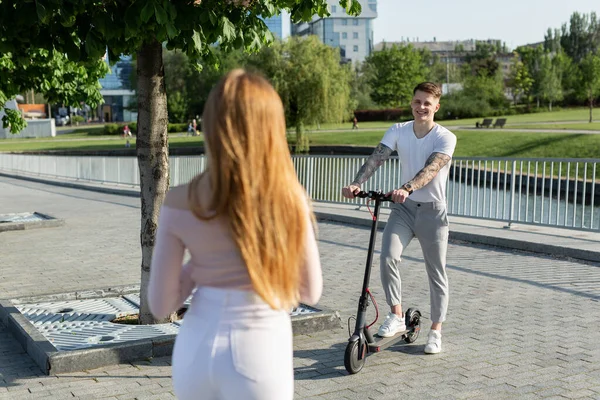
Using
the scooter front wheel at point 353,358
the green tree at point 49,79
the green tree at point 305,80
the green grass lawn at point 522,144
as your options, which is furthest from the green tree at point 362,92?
the scooter front wheel at point 353,358

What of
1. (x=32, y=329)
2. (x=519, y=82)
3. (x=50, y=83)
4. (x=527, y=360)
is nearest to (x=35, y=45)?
(x=32, y=329)

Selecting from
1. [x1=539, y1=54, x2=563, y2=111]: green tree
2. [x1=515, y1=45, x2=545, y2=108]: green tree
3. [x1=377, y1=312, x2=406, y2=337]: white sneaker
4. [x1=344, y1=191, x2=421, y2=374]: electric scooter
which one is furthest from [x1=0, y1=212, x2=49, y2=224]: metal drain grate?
[x1=515, y1=45, x2=545, y2=108]: green tree

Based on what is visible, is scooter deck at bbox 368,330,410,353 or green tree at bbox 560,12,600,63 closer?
scooter deck at bbox 368,330,410,353

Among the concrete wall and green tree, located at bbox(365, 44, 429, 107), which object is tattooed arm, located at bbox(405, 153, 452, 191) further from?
green tree, located at bbox(365, 44, 429, 107)

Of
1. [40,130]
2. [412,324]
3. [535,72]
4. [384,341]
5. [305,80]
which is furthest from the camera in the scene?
[535,72]

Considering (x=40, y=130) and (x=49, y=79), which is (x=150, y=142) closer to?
(x=49, y=79)

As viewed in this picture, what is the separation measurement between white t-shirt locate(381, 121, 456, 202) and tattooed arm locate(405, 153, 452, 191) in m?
0.05

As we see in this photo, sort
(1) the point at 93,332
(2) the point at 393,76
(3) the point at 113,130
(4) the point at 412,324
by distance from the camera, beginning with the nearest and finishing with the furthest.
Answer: (4) the point at 412,324, (1) the point at 93,332, (3) the point at 113,130, (2) the point at 393,76

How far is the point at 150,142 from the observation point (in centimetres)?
640

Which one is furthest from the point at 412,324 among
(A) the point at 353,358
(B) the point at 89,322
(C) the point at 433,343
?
(B) the point at 89,322

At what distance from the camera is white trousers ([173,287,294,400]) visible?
223 cm

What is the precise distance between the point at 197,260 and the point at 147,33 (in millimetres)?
4059

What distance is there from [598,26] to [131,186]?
150817 millimetres

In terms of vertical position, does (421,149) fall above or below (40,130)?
above
